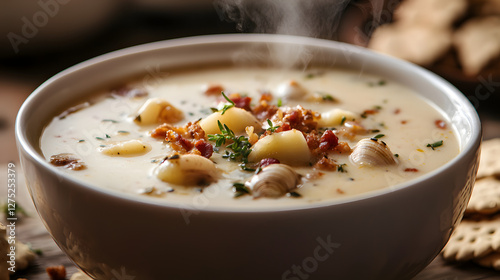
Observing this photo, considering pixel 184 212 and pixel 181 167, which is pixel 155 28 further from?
pixel 184 212

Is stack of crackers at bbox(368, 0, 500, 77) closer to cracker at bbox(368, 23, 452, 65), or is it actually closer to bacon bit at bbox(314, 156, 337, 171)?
cracker at bbox(368, 23, 452, 65)

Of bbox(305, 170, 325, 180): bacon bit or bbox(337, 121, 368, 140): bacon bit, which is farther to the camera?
bbox(337, 121, 368, 140): bacon bit

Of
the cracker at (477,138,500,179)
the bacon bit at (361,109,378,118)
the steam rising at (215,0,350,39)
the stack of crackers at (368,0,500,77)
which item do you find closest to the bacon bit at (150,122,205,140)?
the bacon bit at (361,109,378,118)

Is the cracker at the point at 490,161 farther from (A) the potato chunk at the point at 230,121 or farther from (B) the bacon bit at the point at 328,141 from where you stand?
(A) the potato chunk at the point at 230,121

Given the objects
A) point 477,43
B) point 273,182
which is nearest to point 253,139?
point 273,182

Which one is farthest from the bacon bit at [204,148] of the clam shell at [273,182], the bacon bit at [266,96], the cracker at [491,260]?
the cracker at [491,260]

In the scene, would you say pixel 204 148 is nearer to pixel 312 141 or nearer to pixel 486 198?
pixel 312 141

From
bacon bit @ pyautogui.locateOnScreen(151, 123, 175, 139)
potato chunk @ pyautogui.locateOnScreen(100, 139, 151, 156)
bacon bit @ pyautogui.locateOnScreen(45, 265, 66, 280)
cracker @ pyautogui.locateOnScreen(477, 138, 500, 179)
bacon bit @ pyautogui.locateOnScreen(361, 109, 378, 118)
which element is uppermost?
potato chunk @ pyautogui.locateOnScreen(100, 139, 151, 156)
